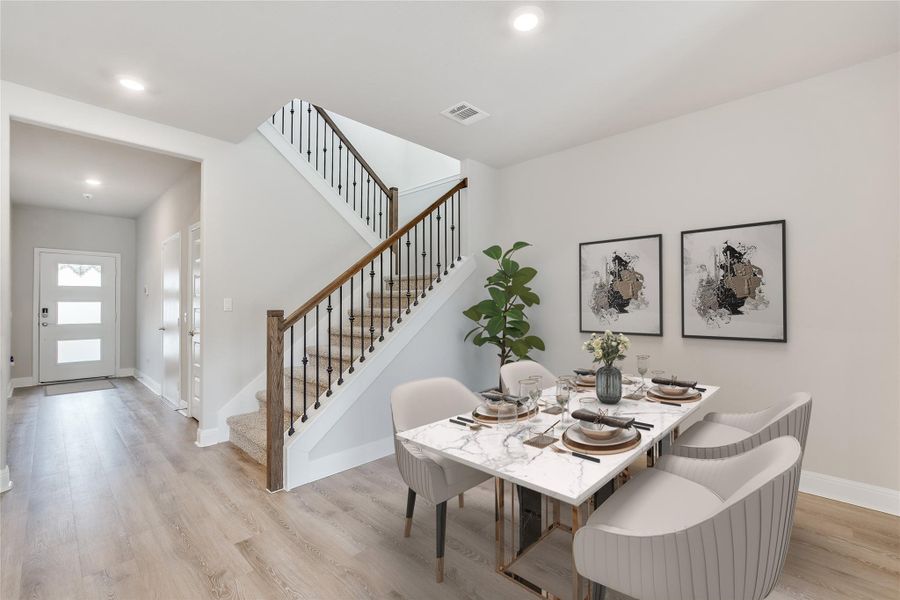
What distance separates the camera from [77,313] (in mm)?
6656

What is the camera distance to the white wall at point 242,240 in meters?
3.66

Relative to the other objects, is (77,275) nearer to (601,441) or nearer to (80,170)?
(80,170)

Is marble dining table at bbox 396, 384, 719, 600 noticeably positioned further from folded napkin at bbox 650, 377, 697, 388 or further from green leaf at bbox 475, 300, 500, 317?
green leaf at bbox 475, 300, 500, 317

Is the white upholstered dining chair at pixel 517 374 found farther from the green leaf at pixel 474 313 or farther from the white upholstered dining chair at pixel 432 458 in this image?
the green leaf at pixel 474 313

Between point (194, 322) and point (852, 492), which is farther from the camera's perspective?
point (194, 322)

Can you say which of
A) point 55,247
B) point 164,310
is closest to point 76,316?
point 55,247

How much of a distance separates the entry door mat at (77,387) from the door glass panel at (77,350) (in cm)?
38

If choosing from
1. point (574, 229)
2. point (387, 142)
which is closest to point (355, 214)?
point (387, 142)

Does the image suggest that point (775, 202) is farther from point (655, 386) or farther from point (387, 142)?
point (387, 142)

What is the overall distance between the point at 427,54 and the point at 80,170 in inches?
182

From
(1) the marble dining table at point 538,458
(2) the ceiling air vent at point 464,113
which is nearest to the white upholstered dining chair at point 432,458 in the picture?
(1) the marble dining table at point 538,458

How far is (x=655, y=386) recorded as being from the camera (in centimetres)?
258

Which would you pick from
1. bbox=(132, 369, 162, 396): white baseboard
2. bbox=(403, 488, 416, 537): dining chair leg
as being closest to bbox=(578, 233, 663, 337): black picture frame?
bbox=(403, 488, 416, 537): dining chair leg

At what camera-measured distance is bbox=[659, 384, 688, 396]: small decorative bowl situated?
2.33 meters
